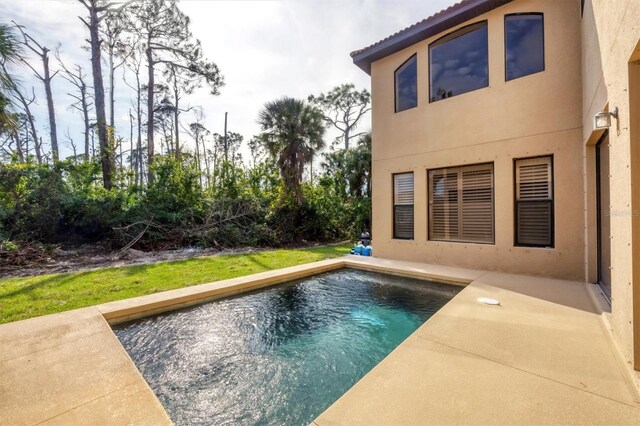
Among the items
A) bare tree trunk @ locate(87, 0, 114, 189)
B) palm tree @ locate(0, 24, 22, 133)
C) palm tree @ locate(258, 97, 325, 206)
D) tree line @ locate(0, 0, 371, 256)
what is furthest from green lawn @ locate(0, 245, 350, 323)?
bare tree trunk @ locate(87, 0, 114, 189)

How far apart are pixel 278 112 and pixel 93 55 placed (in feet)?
33.3

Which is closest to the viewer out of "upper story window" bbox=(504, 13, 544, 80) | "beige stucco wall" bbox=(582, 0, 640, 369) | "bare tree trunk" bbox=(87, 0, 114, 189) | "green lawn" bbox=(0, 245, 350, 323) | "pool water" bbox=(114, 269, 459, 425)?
"beige stucco wall" bbox=(582, 0, 640, 369)

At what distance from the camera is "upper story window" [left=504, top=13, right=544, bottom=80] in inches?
248

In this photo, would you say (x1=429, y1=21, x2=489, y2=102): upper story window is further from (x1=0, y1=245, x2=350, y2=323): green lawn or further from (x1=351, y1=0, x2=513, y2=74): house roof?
(x1=0, y1=245, x2=350, y2=323): green lawn

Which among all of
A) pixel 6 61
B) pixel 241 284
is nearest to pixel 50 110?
pixel 6 61

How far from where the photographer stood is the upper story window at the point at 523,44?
6293mm

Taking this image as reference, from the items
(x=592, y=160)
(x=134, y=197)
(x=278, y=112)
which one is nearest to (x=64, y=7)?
(x=134, y=197)

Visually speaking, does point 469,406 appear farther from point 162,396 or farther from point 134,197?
point 134,197

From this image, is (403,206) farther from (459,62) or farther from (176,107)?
(176,107)

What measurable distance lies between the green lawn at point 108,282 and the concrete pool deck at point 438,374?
2.55 ft

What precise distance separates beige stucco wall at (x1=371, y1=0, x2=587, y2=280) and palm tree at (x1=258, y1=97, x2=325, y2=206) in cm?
483

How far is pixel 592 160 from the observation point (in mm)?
5395

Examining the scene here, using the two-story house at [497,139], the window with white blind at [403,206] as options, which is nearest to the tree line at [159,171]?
the window with white blind at [403,206]

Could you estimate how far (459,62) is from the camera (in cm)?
733
